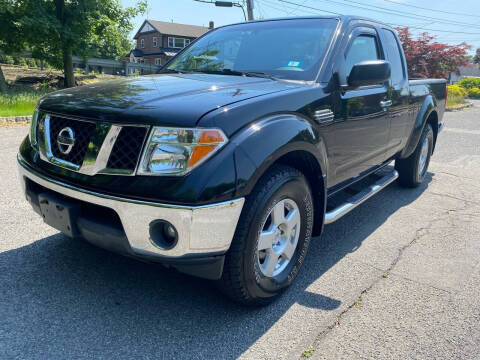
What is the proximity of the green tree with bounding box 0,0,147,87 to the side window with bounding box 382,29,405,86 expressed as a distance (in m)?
15.2

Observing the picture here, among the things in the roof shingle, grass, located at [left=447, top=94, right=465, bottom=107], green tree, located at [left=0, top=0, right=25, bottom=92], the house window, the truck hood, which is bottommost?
grass, located at [left=447, top=94, right=465, bottom=107]

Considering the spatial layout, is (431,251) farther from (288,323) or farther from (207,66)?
(207,66)

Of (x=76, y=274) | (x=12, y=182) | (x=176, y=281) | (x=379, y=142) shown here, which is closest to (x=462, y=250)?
(x=379, y=142)

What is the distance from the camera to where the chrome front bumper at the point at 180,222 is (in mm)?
1924

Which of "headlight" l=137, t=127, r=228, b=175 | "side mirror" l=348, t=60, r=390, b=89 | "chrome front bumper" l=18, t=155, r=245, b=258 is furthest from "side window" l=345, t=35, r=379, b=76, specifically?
"chrome front bumper" l=18, t=155, r=245, b=258

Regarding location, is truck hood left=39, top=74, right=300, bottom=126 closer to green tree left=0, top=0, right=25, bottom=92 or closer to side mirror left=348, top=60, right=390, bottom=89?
side mirror left=348, top=60, right=390, bottom=89

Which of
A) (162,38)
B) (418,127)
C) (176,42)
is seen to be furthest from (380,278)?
(176,42)

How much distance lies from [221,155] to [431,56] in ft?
75.0

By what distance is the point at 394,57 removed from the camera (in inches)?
171

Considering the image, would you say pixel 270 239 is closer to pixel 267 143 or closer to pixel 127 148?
pixel 267 143

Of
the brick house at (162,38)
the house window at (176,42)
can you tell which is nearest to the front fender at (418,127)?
the brick house at (162,38)

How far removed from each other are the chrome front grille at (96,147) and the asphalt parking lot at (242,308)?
0.86m

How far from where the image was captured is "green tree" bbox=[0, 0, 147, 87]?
16094mm

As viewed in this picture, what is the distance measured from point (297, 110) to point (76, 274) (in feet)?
6.08
